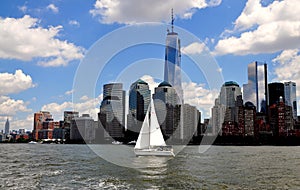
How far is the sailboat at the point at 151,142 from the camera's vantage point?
3509 inches

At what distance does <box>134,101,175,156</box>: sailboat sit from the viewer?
89125 mm

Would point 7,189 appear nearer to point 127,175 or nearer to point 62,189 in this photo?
point 62,189

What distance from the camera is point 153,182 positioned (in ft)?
147

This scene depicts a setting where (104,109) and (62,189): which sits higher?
(104,109)

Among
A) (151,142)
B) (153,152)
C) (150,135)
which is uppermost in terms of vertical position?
(150,135)

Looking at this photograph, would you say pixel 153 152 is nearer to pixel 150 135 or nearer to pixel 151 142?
pixel 151 142

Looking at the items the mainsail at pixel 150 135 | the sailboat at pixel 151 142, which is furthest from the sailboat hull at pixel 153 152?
the mainsail at pixel 150 135

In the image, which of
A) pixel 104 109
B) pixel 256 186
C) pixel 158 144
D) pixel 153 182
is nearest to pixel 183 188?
pixel 153 182

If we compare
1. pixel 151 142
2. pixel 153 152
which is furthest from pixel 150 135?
pixel 153 152

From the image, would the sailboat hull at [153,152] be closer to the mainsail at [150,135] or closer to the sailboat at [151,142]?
the sailboat at [151,142]

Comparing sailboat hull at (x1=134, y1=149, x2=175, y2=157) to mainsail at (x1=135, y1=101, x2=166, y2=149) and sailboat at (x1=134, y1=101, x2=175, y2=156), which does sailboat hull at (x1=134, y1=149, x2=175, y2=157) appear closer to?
sailboat at (x1=134, y1=101, x2=175, y2=156)

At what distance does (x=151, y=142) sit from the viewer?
97.8 metres

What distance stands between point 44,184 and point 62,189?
4688 mm

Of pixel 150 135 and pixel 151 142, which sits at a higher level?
pixel 150 135
